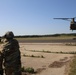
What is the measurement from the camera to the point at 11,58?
8.09 metres

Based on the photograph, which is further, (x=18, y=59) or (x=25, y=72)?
(x=25, y=72)

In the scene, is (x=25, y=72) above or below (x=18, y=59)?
below

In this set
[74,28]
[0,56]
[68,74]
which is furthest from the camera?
[68,74]

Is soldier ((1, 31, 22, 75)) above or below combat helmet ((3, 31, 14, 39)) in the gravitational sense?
below

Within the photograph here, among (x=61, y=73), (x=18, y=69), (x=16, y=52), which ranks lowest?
(x=61, y=73)

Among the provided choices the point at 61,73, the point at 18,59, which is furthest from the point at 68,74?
the point at 18,59

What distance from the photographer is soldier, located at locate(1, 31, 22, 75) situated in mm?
8008

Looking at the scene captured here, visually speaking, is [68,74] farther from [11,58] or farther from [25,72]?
[11,58]

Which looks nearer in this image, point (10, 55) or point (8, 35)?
point (8, 35)

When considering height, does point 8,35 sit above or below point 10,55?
above

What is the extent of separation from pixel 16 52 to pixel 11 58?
255 millimetres

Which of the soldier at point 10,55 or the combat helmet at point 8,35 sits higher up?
the combat helmet at point 8,35

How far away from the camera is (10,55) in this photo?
8.09 meters

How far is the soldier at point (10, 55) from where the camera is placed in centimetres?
801
